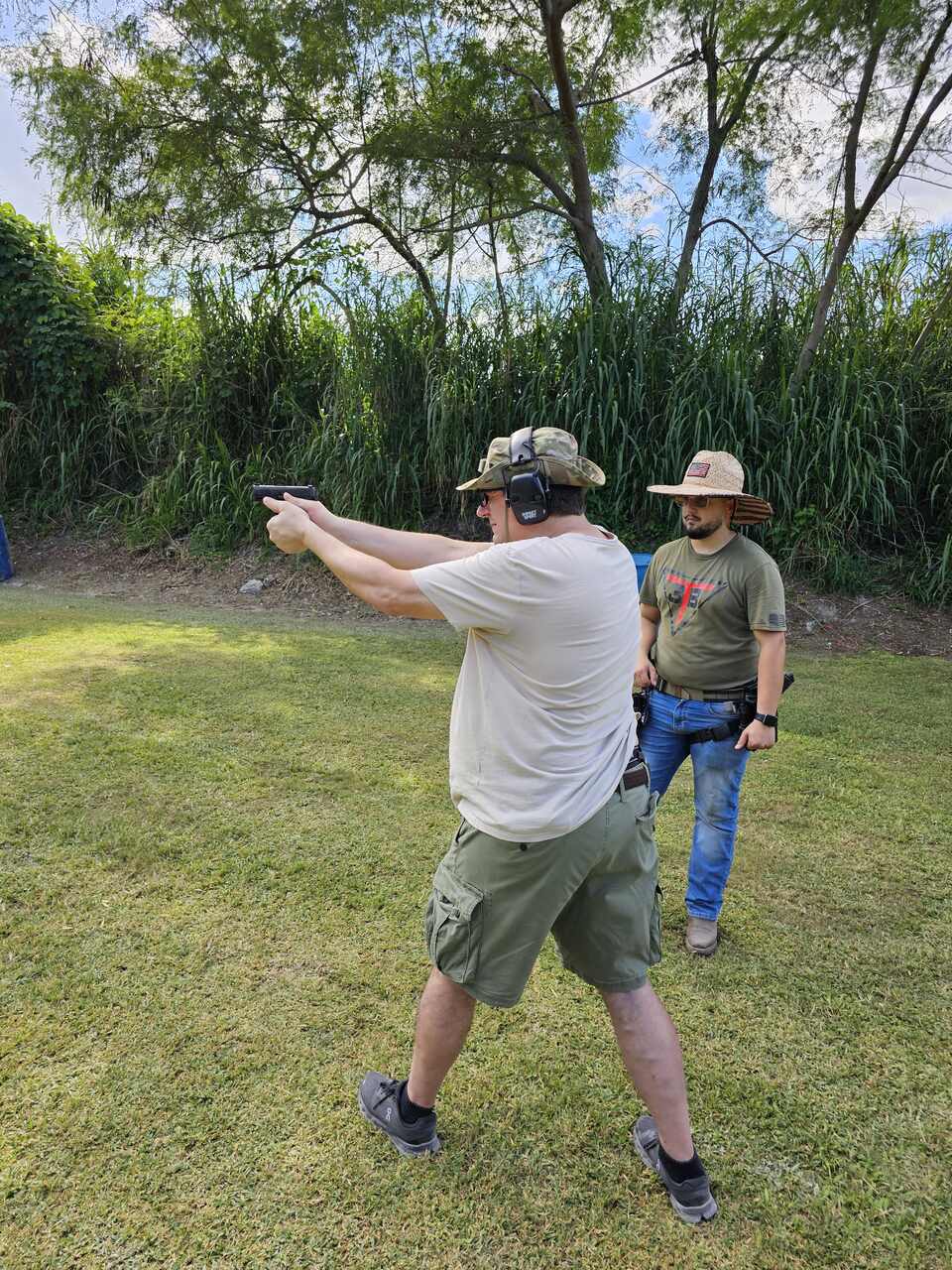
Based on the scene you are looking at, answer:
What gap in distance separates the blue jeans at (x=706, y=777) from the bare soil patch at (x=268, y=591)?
170 inches

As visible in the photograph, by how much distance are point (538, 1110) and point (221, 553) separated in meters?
8.07

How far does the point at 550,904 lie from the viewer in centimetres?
164

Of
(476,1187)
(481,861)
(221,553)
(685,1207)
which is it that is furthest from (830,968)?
(221,553)

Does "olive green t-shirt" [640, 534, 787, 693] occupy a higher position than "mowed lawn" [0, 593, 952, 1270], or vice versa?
"olive green t-shirt" [640, 534, 787, 693]

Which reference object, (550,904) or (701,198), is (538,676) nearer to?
(550,904)

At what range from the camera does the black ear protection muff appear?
166 centimetres

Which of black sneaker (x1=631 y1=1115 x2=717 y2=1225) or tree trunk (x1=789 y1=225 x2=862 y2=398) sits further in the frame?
tree trunk (x1=789 y1=225 x2=862 y2=398)

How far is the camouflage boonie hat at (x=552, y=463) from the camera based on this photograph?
1.67 meters

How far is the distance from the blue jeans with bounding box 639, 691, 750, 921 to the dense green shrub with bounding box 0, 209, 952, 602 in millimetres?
5318

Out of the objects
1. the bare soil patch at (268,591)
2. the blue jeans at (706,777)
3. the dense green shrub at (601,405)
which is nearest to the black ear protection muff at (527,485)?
the blue jeans at (706,777)

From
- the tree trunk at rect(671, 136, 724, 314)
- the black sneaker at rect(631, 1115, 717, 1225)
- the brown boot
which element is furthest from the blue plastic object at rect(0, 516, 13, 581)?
the black sneaker at rect(631, 1115, 717, 1225)

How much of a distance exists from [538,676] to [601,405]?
6661mm

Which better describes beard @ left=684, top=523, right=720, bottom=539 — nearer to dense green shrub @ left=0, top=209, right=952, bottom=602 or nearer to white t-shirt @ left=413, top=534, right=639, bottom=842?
white t-shirt @ left=413, top=534, right=639, bottom=842

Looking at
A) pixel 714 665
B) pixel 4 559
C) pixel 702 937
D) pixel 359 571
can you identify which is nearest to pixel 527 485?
pixel 359 571
